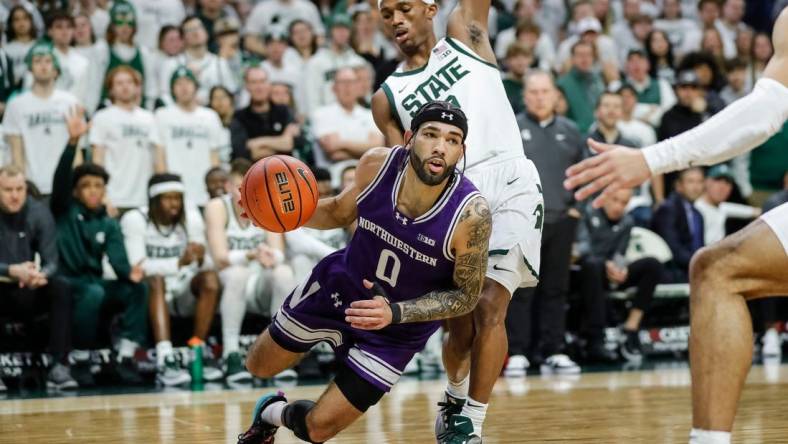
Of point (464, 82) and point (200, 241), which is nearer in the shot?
point (464, 82)

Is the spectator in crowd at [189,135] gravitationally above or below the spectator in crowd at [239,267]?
above

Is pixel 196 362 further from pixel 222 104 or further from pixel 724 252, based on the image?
pixel 724 252

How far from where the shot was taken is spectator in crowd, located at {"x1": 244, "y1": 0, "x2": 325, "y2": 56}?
12703 mm

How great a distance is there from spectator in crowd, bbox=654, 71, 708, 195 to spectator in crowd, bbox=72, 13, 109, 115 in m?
5.39

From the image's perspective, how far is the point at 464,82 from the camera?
235 inches

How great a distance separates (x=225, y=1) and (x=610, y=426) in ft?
26.8

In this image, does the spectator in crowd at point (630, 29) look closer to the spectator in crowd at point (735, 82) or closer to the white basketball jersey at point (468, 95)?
the spectator in crowd at point (735, 82)

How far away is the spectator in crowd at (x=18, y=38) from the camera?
10.8 metres

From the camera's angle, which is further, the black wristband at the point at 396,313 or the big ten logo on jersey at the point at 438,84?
the big ten logo on jersey at the point at 438,84

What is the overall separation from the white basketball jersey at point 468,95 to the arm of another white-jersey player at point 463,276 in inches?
34.5

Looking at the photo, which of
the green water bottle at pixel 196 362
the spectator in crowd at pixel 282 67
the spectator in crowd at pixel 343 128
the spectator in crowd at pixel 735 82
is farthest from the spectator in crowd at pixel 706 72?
the green water bottle at pixel 196 362

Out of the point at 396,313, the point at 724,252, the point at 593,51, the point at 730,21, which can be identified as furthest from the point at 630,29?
the point at 724,252

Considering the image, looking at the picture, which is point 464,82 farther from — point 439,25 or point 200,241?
point 439,25

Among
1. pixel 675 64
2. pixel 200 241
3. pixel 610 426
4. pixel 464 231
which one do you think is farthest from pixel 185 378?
pixel 675 64
